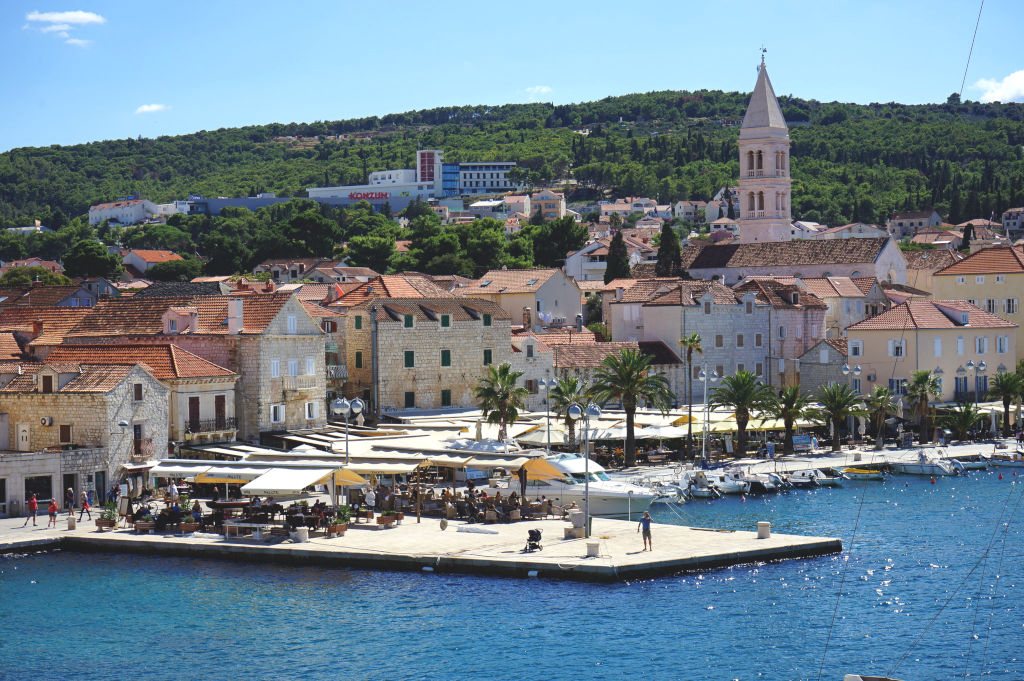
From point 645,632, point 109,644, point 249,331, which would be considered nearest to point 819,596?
point 645,632

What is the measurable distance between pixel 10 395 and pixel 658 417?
28.9 m

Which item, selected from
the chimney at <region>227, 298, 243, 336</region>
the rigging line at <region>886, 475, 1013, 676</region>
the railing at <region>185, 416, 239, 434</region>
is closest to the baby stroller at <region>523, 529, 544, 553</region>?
the rigging line at <region>886, 475, 1013, 676</region>

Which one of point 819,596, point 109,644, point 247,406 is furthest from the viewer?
point 247,406

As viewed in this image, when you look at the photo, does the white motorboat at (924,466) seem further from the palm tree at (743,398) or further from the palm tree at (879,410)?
the palm tree at (743,398)

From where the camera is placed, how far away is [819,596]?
37375mm

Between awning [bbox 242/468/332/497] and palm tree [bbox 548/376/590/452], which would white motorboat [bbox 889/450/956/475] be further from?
awning [bbox 242/468/332/497]

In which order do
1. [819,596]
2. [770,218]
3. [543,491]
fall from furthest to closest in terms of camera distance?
[770,218] → [543,491] → [819,596]

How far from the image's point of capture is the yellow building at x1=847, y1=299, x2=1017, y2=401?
253 feet

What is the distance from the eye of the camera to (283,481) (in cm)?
4372

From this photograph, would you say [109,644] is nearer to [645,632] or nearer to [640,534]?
[645,632]

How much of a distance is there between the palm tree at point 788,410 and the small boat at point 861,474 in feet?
14.0

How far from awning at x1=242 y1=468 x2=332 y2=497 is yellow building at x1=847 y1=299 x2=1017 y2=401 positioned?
135 feet

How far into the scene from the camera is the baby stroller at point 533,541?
40094 mm

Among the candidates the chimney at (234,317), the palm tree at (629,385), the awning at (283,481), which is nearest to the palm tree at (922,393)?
the palm tree at (629,385)
